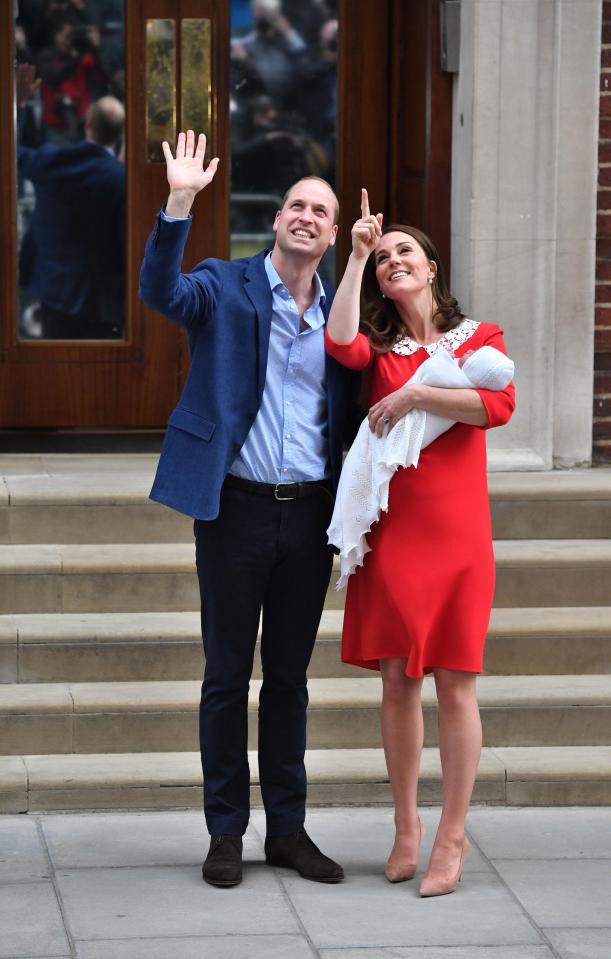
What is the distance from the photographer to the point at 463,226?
6629mm

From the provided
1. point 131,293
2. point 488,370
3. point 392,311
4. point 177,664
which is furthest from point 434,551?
point 131,293

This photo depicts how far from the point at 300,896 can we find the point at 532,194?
10.2ft

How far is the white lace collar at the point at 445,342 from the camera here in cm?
459

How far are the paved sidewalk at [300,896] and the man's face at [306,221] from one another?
1.71 meters

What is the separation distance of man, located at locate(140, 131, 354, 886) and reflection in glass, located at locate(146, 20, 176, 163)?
8.51ft

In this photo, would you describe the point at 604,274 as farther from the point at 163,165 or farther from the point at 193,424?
the point at 193,424

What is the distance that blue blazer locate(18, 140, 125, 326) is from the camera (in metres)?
7.22

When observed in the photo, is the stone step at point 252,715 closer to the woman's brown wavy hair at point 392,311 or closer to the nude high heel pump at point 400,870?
the nude high heel pump at point 400,870

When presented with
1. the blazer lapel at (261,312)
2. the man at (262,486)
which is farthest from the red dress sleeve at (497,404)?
the blazer lapel at (261,312)

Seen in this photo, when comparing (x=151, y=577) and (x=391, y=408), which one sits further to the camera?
(x=151, y=577)

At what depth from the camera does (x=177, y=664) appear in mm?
5660

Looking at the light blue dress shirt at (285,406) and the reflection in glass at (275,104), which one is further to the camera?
the reflection in glass at (275,104)

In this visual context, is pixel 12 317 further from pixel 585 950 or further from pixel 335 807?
pixel 585 950

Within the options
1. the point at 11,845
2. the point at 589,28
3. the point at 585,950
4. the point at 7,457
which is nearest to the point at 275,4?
the point at 589,28
